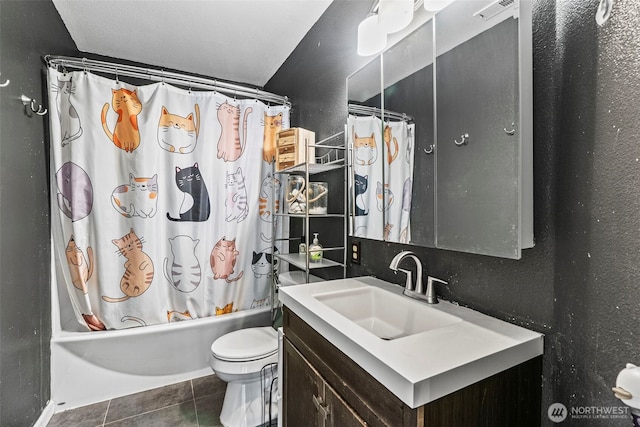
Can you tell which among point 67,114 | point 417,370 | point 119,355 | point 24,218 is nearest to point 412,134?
point 417,370

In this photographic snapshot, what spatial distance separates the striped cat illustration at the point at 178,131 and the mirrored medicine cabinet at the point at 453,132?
1.26m

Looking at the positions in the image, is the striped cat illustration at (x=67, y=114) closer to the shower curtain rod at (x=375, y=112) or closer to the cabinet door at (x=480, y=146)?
the shower curtain rod at (x=375, y=112)

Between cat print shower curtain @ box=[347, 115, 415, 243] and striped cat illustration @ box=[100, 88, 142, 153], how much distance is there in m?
1.45

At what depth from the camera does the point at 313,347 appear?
3.07 feet

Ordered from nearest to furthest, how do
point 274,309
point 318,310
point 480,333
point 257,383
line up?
point 480,333, point 318,310, point 257,383, point 274,309

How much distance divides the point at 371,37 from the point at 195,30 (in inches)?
53.3

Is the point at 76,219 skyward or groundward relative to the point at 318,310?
skyward

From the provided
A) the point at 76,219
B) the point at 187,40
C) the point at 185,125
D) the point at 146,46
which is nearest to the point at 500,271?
the point at 185,125

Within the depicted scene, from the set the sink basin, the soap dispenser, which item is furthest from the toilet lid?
the sink basin

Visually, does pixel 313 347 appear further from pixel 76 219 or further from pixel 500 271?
pixel 76 219

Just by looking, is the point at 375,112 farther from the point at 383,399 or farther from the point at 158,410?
the point at 158,410

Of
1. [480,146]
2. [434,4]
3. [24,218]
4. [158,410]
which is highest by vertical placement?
[434,4]

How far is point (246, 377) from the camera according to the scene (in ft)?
5.00

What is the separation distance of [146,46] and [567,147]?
265 cm
